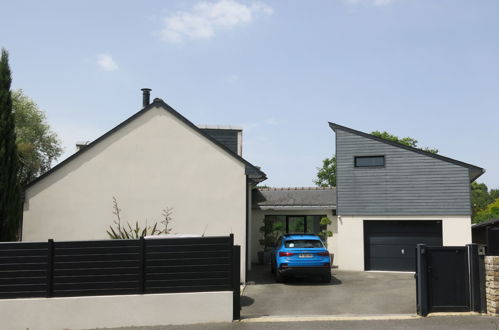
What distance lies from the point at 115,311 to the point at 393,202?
13596 millimetres

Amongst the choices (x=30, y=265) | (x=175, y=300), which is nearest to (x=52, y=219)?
(x=30, y=265)

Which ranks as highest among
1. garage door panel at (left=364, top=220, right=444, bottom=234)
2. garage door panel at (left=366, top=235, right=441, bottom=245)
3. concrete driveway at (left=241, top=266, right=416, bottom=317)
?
garage door panel at (left=364, top=220, right=444, bottom=234)

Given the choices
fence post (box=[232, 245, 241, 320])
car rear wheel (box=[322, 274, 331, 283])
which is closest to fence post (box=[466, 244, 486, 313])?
fence post (box=[232, 245, 241, 320])

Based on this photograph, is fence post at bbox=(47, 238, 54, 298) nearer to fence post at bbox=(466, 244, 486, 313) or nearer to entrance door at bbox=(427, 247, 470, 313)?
entrance door at bbox=(427, 247, 470, 313)

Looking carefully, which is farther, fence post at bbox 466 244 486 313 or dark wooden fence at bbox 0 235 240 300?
fence post at bbox 466 244 486 313

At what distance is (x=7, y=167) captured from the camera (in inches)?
525

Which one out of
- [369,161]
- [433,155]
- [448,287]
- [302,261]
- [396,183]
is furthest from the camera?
[369,161]

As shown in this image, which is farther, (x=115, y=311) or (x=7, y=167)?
(x=7, y=167)

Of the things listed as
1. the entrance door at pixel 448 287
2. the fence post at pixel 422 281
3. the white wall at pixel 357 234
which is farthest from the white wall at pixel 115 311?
the white wall at pixel 357 234

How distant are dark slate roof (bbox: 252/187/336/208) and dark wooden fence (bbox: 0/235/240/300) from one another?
1258 cm

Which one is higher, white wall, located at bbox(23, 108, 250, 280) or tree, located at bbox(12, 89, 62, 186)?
tree, located at bbox(12, 89, 62, 186)

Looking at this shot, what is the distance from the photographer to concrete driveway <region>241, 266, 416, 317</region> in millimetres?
11273

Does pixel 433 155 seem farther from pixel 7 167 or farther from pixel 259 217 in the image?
pixel 7 167

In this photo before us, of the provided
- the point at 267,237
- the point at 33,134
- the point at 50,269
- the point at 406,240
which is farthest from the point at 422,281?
the point at 33,134
